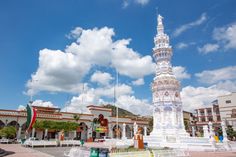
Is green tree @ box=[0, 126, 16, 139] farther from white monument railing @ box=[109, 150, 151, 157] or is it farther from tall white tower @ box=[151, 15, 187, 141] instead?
white monument railing @ box=[109, 150, 151, 157]

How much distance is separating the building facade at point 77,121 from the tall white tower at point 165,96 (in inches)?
1058

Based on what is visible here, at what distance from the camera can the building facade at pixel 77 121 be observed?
4438 cm

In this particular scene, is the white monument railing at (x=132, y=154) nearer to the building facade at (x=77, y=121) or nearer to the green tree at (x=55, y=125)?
the green tree at (x=55, y=125)

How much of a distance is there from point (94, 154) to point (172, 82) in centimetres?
2195

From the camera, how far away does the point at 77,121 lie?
5203 centimetres

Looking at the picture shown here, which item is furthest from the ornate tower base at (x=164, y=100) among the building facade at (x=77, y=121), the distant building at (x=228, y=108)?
the distant building at (x=228, y=108)

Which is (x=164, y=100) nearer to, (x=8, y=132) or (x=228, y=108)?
(x=8, y=132)

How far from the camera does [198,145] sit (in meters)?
23.2

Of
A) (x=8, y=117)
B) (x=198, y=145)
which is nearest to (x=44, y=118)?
(x=8, y=117)

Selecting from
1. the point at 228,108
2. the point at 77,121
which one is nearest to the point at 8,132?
the point at 77,121

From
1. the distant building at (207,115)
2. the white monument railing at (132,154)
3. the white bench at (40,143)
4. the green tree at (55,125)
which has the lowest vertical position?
the white bench at (40,143)

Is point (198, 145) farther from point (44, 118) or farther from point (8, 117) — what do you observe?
point (8, 117)

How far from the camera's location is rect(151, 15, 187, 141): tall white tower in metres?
29.8

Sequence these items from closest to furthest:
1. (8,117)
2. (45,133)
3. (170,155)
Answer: (170,155), (8,117), (45,133)
